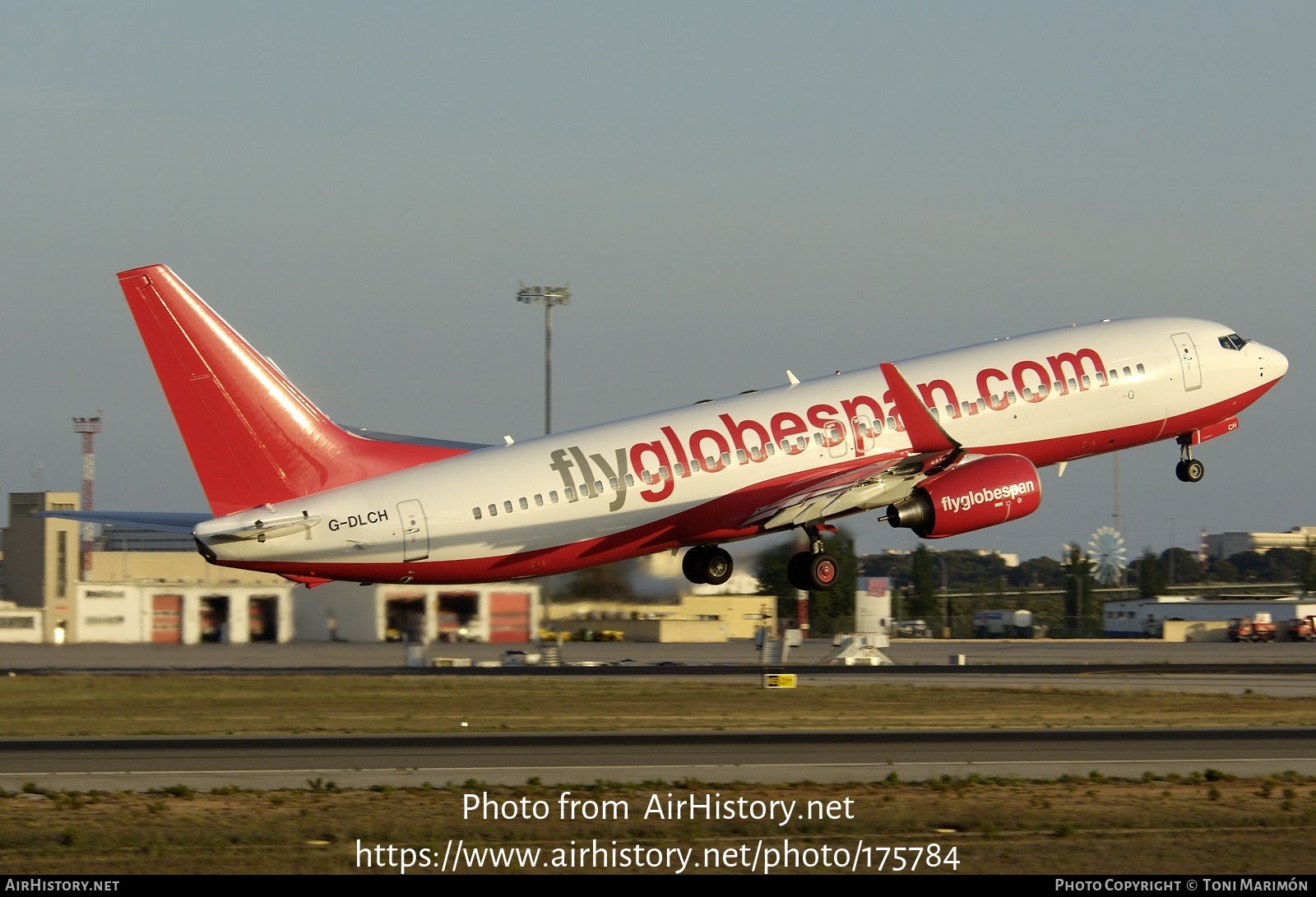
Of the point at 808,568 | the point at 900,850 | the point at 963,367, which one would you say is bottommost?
the point at 900,850

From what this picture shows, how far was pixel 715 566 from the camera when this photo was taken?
46.1m

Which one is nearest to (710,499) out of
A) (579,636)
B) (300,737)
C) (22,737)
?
(300,737)

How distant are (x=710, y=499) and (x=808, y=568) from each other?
3.80 m

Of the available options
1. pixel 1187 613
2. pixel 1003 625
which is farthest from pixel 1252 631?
pixel 1003 625

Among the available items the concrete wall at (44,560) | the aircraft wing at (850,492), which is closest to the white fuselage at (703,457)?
the aircraft wing at (850,492)

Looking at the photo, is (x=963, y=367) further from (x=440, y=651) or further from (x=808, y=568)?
(x=440, y=651)

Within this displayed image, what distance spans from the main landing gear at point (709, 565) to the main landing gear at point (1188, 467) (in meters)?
15.8

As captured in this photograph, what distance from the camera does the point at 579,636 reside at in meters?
89.1

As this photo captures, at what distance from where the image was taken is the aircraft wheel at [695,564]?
46094 millimetres

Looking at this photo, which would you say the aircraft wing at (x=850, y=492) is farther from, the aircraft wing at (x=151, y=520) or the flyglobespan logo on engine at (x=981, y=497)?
the aircraft wing at (x=151, y=520)

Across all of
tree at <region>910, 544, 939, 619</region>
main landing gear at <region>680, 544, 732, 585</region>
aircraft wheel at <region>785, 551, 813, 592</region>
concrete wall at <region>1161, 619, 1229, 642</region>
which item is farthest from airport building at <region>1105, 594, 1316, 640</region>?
aircraft wheel at <region>785, 551, 813, 592</region>

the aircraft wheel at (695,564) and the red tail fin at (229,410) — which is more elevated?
the red tail fin at (229,410)

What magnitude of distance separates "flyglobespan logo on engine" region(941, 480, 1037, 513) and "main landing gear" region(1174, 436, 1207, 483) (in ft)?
34.8

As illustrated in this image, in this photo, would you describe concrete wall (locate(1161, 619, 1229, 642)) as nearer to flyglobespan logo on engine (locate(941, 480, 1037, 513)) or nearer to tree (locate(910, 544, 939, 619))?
tree (locate(910, 544, 939, 619))
